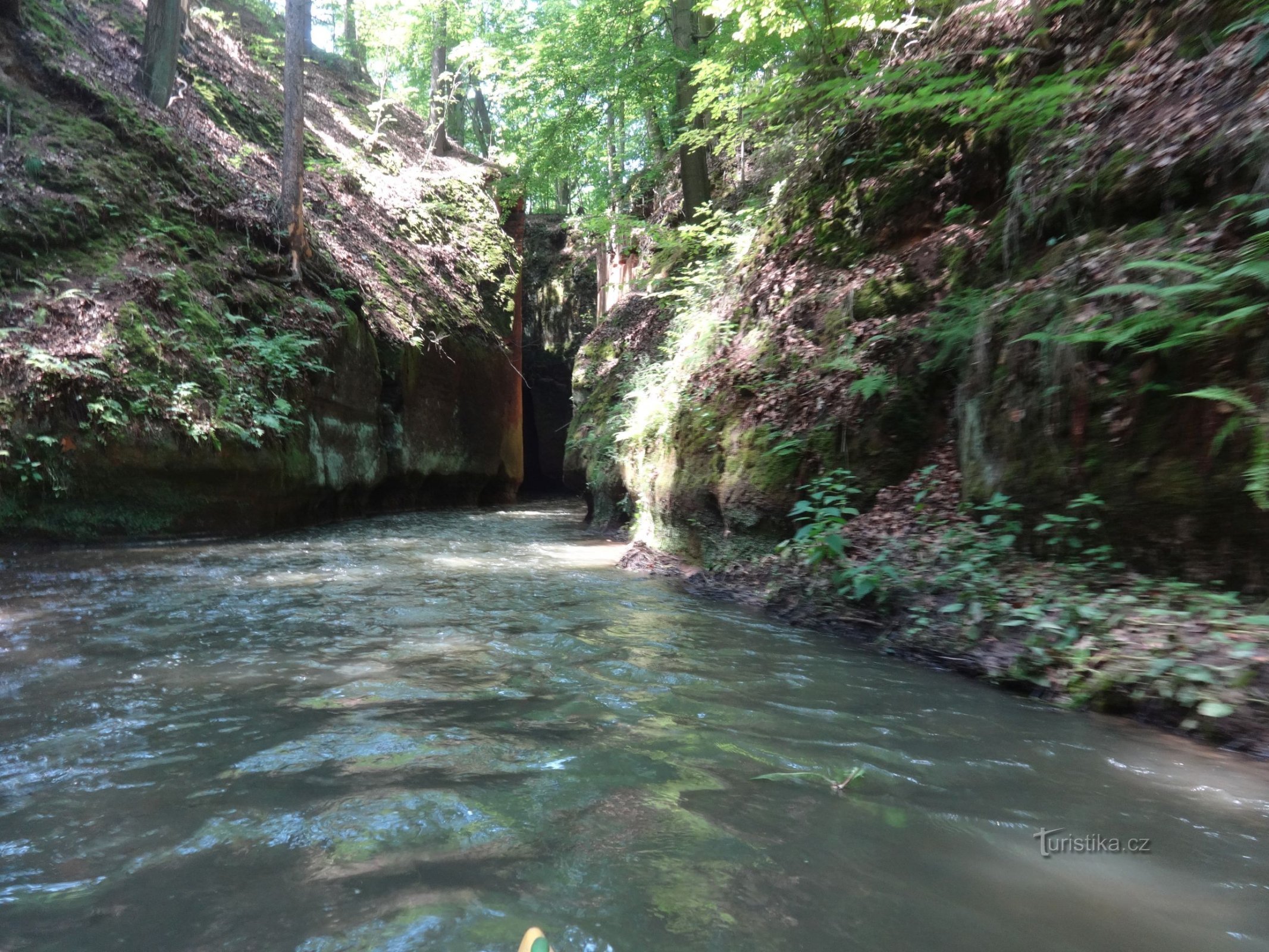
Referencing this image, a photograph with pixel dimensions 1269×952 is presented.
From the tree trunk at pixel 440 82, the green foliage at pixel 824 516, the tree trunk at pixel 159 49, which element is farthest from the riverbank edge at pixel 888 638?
the tree trunk at pixel 440 82

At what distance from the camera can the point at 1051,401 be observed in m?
4.79

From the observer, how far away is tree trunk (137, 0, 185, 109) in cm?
1205

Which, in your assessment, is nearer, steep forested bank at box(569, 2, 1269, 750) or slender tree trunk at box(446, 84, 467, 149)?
steep forested bank at box(569, 2, 1269, 750)

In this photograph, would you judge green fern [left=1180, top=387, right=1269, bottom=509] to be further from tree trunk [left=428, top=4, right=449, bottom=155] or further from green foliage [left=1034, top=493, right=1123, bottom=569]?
tree trunk [left=428, top=4, right=449, bottom=155]

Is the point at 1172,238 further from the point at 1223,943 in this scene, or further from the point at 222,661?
the point at 222,661

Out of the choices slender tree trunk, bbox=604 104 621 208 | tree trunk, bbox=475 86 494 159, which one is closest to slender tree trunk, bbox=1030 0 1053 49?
slender tree trunk, bbox=604 104 621 208

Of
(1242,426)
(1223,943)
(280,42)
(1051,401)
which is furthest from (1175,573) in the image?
(280,42)

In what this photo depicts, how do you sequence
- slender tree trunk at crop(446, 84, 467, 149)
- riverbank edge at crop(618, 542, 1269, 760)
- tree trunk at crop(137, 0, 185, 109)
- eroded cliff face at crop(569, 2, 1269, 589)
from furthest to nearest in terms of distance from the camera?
slender tree trunk at crop(446, 84, 467, 149) < tree trunk at crop(137, 0, 185, 109) < eroded cliff face at crop(569, 2, 1269, 589) < riverbank edge at crop(618, 542, 1269, 760)

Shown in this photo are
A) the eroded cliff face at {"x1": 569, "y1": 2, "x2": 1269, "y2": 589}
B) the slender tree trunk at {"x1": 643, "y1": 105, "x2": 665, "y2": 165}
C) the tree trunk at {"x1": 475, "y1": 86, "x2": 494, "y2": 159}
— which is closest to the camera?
the eroded cliff face at {"x1": 569, "y1": 2, "x2": 1269, "y2": 589}

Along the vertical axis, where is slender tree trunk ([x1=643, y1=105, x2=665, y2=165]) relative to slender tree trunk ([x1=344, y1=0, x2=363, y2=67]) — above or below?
below

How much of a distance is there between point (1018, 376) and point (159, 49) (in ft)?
49.0

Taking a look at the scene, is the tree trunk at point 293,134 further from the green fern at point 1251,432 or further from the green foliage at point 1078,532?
the green fern at point 1251,432

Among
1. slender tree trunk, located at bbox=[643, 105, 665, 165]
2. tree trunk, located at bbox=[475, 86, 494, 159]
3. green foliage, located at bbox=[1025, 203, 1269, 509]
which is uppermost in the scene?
tree trunk, located at bbox=[475, 86, 494, 159]

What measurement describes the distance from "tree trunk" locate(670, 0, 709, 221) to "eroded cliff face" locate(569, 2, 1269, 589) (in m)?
4.21
